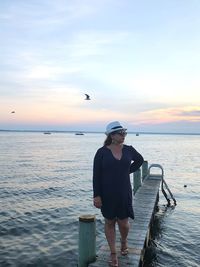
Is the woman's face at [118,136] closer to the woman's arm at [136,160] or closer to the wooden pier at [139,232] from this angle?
the woman's arm at [136,160]

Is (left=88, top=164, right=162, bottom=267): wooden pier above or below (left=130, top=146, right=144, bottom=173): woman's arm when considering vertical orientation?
below

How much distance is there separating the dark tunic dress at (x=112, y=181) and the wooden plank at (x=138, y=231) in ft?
4.59

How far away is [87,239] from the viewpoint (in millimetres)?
7379

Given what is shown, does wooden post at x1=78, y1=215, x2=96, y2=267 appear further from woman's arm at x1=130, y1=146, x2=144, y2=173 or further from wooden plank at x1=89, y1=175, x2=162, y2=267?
woman's arm at x1=130, y1=146, x2=144, y2=173

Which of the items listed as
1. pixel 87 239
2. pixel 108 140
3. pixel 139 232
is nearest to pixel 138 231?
pixel 139 232

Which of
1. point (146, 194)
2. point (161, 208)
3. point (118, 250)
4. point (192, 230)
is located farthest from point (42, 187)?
point (118, 250)

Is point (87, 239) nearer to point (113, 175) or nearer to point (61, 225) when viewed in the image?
point (113, 175)

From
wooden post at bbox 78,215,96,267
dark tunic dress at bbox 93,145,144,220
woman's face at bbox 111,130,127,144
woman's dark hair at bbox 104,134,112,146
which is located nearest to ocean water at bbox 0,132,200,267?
wooden post at bbox 78,215,96,267

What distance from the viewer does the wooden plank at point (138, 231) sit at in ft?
24.8

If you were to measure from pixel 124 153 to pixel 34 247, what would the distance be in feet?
23.2

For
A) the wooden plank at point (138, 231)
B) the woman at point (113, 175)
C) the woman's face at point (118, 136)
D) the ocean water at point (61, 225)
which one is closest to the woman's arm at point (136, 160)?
the woman at point (113, 175)

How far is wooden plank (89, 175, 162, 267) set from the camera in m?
7.56

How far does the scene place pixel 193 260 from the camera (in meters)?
11.5

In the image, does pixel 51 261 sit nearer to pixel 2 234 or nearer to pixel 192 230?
pixel 2 234
